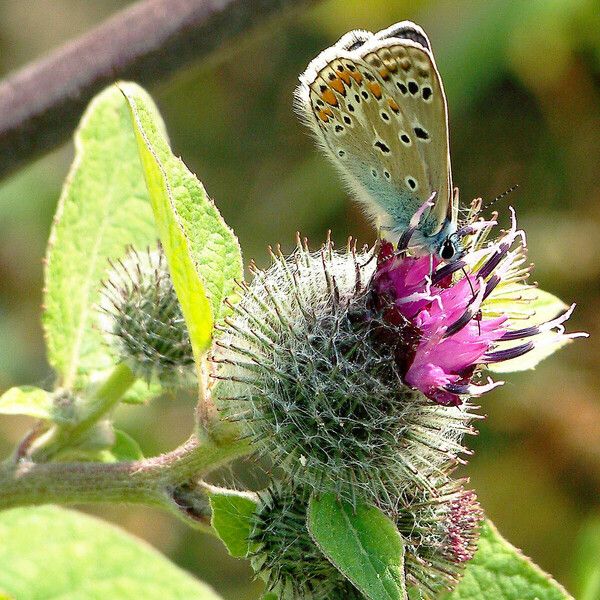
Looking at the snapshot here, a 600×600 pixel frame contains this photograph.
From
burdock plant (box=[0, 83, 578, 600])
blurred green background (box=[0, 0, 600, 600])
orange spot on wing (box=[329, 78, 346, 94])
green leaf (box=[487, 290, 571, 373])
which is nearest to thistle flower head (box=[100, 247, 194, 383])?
burdock plant (box=[0, 83, 578, 600])

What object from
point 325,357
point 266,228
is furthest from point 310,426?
point 266,228

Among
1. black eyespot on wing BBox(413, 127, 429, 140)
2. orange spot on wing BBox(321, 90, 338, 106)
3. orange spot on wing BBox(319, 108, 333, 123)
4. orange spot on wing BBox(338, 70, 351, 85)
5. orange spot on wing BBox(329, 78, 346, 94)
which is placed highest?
orange spot on wing BBox(338, 70, 351, 85)

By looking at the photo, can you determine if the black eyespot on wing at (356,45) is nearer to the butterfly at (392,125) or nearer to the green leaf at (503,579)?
the butterfly at (392,125)

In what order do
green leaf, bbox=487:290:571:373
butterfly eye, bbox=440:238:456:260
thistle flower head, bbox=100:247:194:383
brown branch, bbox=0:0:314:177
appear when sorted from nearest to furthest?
butterfly eye, bbox=440:238:456:260, green leaf, bbox=487:290:571:373, thistle flower head, bbox=100:247:194:383, brown branch, bbox=0:0:314:177

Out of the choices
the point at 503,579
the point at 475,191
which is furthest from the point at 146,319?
the point at 475,191

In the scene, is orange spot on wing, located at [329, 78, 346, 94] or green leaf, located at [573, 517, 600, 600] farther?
green leaf, located at [573, 517, 600, 600]

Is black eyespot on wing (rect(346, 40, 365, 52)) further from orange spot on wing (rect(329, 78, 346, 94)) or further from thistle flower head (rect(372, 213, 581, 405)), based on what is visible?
thistle flower head (rect(372, 213, 581, 405))

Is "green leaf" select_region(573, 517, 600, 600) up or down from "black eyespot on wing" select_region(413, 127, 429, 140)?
down
